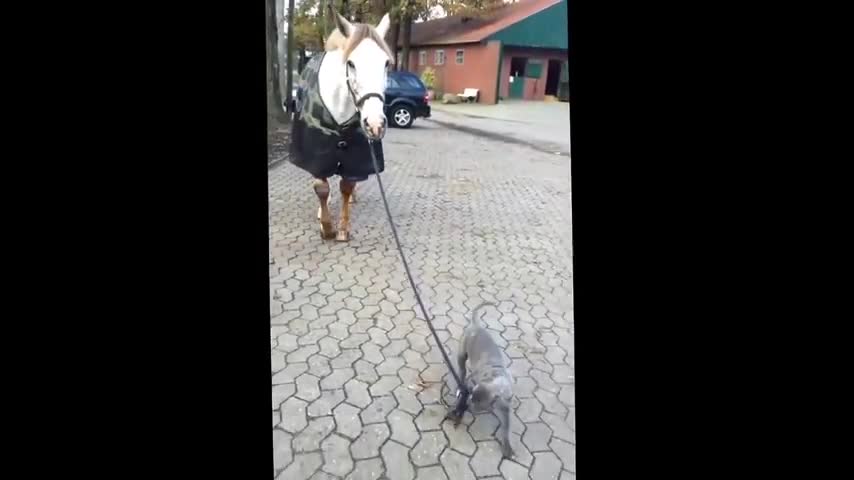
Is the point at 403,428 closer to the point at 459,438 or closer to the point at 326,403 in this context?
the point at 459,438

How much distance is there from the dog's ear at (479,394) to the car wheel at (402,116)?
1.40 meters

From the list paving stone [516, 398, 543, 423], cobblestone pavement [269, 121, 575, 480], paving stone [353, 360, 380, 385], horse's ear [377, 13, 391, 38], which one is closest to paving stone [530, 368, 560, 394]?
cobblestone pavement [269, 121, 575, 480]

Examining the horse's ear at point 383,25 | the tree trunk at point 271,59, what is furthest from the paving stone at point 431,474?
the horse's ear at point 383,25

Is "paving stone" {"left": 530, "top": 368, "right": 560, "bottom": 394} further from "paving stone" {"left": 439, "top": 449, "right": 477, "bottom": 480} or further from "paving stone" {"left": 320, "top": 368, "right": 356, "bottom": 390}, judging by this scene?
"paving stone" {"left": 320, "top": 368, "right": 356, "bottom": 390}

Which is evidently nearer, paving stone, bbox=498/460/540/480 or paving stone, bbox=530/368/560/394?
paving stone, bbox=498/460/540/480

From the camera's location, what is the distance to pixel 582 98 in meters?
0.77

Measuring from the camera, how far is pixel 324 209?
296 cm

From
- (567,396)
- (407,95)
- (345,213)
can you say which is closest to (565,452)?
(567,396)

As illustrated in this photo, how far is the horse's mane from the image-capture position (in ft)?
4.40

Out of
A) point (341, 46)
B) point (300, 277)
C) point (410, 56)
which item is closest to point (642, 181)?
point (341, 46)

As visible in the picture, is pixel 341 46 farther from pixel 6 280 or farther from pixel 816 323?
pixel 816 323

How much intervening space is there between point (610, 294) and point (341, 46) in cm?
113

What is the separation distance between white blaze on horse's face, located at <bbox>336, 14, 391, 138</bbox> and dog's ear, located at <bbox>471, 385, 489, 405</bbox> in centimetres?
112

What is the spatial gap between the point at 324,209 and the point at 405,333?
3.69ft
